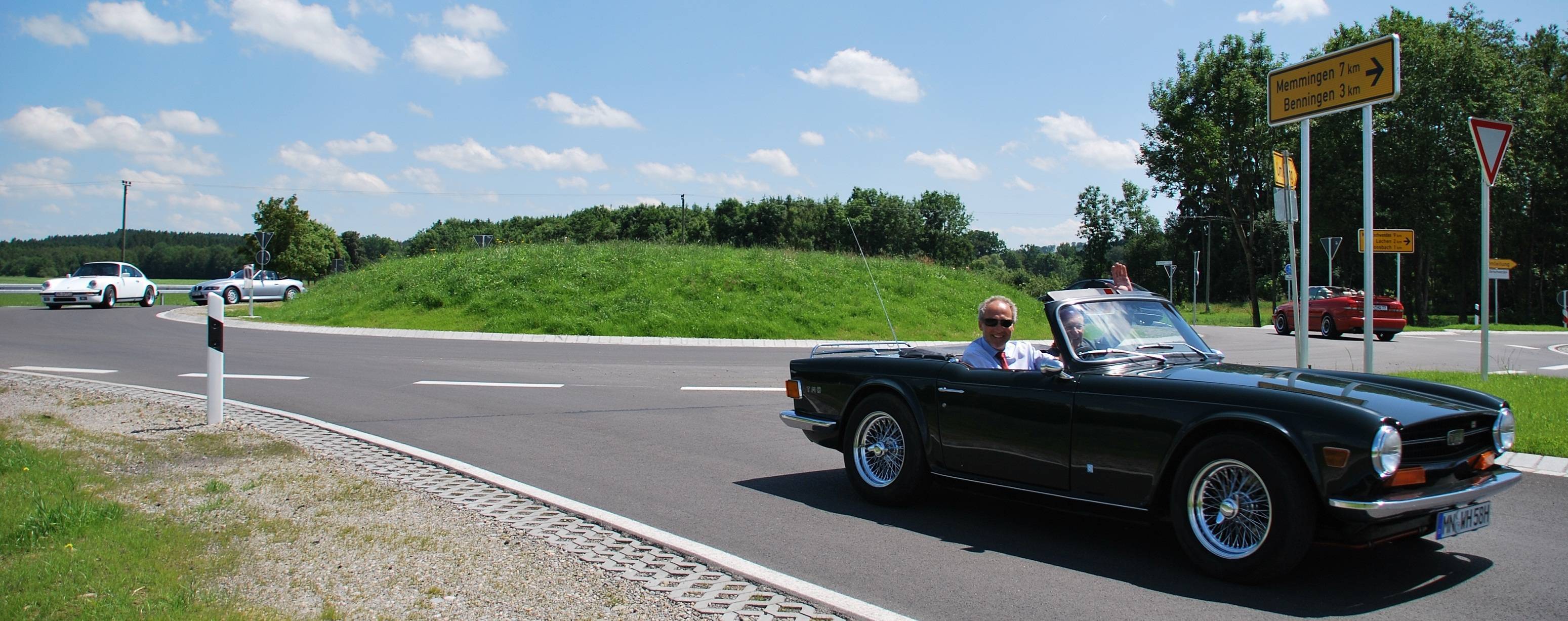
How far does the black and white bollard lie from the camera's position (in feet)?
27.7

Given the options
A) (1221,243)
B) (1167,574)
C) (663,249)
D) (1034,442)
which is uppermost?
(1221,243)

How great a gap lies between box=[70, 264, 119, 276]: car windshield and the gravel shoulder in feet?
104

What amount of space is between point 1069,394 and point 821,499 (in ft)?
6.41

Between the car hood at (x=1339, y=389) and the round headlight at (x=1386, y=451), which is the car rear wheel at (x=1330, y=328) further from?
the round headlight at (x=1386, y=451)

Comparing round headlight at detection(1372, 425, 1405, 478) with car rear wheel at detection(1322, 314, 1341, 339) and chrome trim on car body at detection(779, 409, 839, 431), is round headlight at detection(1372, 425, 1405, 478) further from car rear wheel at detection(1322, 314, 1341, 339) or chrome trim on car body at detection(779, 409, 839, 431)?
car rear wheel at detection(1322, 314, 1341, 339)

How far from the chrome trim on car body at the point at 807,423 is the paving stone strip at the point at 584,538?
171 cm

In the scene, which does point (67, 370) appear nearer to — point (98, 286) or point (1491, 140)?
point (1491, 140)

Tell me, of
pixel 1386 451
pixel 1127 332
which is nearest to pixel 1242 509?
pixel 1386 451

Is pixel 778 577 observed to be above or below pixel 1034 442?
below

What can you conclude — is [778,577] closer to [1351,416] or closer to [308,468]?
[1351,416]

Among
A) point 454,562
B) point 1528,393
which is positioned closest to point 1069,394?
point 454,562

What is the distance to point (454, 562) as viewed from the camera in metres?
4.45

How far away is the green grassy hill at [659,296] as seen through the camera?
24.8 m

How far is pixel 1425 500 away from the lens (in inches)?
154
